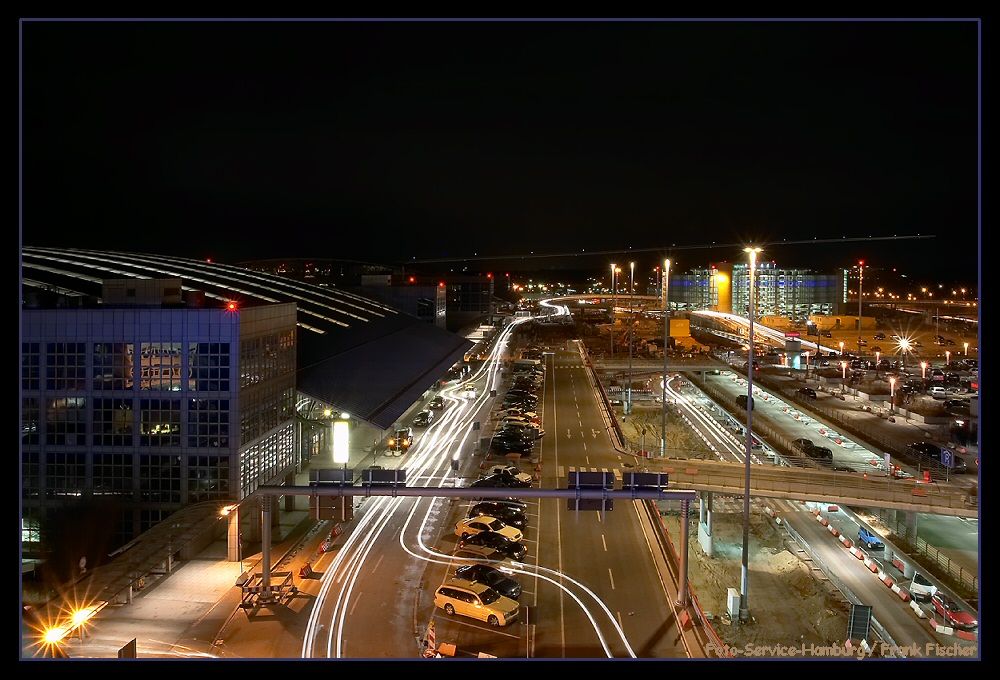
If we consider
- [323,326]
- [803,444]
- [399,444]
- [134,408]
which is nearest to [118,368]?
[134,408]

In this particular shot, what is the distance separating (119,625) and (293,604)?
2711mm

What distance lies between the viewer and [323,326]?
2753 centimetres

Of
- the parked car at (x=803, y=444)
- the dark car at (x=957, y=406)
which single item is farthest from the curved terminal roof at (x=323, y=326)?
the dark car at (x=957, y=406)

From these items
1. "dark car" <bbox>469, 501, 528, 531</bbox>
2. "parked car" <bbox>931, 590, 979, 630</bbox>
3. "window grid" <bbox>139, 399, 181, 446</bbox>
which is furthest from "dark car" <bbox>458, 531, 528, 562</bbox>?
"parked car" <bbox>931, 590, 979, 630</bbox>

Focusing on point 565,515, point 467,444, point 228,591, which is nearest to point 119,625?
point 228,591

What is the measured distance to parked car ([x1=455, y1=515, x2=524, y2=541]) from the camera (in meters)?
14.8

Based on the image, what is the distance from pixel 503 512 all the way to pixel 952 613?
9475 millimetres

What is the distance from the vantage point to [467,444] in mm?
→ 22672

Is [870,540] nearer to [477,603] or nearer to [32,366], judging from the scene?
[477,603]

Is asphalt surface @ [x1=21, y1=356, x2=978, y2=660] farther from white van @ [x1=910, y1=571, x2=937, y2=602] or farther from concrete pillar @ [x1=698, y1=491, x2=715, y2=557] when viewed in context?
white van @ [x1=910, y1=571, x2=937, y2=602]

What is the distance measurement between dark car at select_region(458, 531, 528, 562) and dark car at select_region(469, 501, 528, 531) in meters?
1.25

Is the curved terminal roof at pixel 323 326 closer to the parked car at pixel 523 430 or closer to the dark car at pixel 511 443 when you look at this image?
the dark car at pixel 511 443

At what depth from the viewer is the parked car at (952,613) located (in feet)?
43.7

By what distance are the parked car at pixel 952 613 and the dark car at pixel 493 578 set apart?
28.7ft
